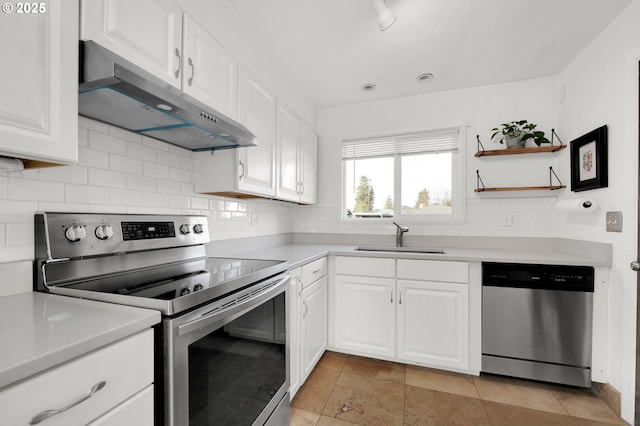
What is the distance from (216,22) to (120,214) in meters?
1.13

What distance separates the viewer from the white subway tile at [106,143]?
125 cm

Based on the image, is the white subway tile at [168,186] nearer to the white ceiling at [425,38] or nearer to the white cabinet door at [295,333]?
the white cabinet door at [295,333]

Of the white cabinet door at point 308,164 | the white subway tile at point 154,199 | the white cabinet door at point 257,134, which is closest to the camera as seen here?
the white subway tile at point 154,199

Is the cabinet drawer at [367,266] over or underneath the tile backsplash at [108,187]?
underneath

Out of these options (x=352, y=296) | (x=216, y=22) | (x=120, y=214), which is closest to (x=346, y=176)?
(x=352, y=296)

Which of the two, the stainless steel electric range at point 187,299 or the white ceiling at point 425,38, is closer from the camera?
the stainless steel electric range at point 187,299

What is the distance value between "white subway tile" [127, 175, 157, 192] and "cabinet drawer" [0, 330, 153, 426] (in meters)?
0.90

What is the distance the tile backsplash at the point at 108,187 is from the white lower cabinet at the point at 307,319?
2.10ft

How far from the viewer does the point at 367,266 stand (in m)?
2.28

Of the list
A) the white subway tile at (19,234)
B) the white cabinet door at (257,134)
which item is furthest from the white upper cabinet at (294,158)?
the white subway tile at (19,234)

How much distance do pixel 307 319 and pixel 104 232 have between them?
1.27m

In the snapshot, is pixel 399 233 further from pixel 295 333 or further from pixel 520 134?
pixel 295 333

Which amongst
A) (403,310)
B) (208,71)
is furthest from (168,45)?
(403,310)

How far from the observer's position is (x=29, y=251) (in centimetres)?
103
